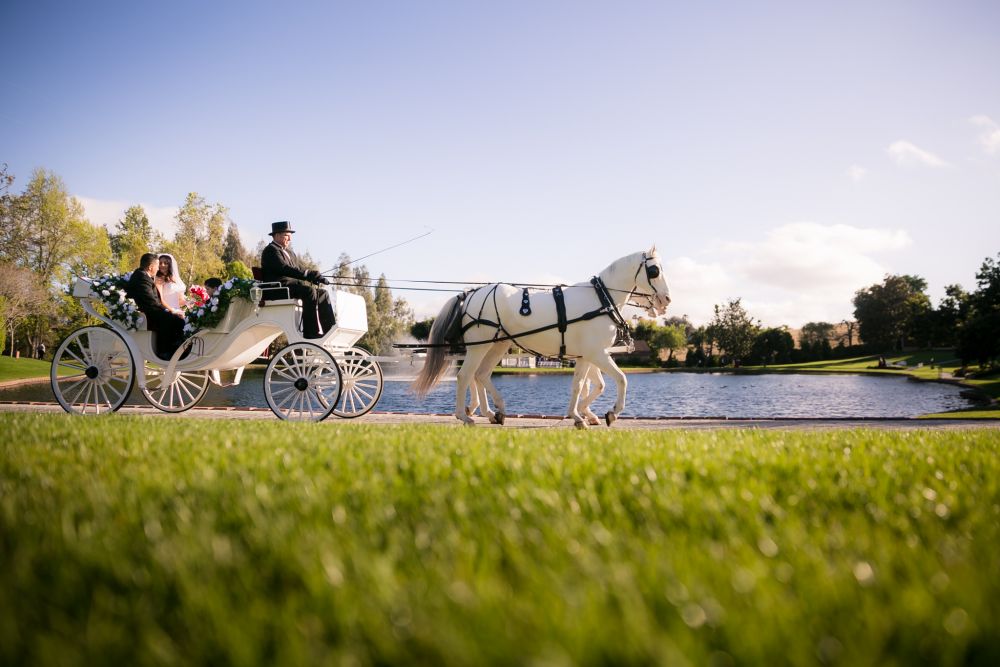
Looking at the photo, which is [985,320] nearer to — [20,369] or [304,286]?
[304,286]

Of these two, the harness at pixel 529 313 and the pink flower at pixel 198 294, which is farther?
the pink flower at pixel 198 294

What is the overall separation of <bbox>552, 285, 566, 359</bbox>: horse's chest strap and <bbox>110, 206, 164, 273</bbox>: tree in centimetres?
4269

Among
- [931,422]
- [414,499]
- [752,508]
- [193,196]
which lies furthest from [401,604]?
[193,196]

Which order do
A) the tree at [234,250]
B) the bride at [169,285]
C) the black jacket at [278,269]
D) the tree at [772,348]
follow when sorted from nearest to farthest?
the black jacket at [278,269] < the bride at [169,285] < the tree at [234,250] < the tree at [772,348]

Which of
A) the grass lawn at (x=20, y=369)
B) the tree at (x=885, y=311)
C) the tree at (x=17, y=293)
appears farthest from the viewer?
the tree at (x=885, y=311)

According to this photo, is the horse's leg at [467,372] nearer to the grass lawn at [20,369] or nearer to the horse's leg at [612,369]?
the horse's leg at [612,369]

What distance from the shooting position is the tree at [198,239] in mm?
45219

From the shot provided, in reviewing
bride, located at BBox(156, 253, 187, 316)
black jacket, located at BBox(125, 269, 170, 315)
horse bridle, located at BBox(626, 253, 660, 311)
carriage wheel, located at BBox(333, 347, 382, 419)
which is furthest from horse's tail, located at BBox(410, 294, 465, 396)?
bride, located at BBox(156, 253, 187, 316)

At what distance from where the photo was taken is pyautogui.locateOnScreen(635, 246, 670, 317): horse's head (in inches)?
360

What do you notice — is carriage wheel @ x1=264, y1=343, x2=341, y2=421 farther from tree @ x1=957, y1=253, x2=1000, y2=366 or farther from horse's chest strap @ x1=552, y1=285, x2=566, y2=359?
tree @ x1=957, y1=253, x2=1000, y2=366

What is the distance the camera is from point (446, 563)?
1789 millimetres

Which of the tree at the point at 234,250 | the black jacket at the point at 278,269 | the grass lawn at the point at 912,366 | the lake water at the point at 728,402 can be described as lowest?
the lake water at the point at 728,402

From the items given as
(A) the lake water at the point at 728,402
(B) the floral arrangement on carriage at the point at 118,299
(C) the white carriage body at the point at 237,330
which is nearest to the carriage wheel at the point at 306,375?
(C) the white carriage body at the point at 237,330

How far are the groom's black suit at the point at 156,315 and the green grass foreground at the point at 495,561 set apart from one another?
6126mm
